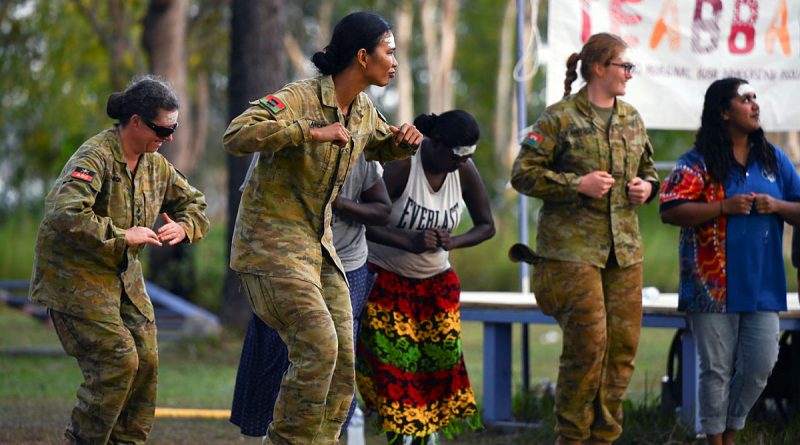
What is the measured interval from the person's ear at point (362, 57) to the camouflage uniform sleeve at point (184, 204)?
3.84ft

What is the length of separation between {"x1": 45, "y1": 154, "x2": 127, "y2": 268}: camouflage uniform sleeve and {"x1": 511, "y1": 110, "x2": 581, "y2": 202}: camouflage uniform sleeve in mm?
2048

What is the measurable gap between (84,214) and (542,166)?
2.34m

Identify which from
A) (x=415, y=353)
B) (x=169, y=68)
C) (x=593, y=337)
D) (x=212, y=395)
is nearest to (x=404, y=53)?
(x=169, y=68)

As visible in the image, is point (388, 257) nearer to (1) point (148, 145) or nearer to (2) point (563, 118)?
(2) point (563, 118)

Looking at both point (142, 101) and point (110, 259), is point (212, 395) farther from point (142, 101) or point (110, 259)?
point (142, 101)

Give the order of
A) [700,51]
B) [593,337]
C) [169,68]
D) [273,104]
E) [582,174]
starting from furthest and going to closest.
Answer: [169,68] < [700,51] < [582,174] < [593,337] < [273,104]

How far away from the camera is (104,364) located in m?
5.62

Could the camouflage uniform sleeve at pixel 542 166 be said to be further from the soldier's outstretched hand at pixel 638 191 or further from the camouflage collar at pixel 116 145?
the camouflage collar at pixel 116 145

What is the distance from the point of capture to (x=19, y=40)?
25375 mm

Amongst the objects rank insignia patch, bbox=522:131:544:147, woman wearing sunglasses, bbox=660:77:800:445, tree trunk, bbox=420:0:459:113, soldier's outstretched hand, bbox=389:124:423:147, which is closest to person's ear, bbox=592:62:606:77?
rank insignia patch, bbox=522:131:544:147

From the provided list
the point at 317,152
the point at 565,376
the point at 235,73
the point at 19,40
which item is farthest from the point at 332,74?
the point at 19,40

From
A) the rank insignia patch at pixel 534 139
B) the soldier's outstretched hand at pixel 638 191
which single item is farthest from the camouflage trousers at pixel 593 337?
the rank insignia patch at pixel 534 139

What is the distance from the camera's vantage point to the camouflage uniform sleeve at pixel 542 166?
21.0ft

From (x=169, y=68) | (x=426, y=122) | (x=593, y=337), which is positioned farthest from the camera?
(x=169, y=68)
